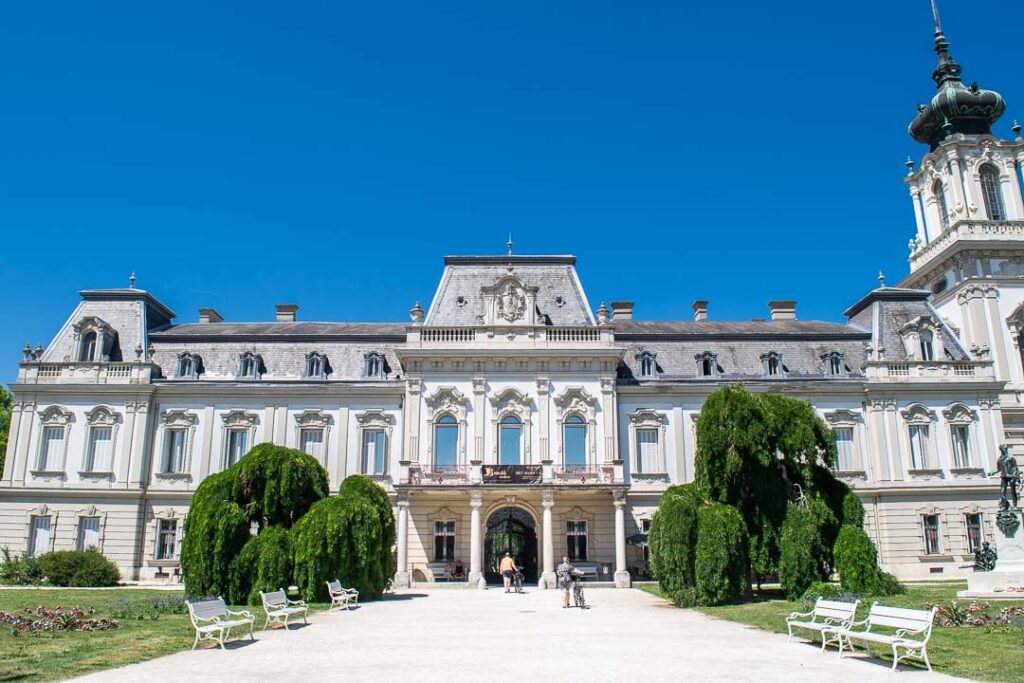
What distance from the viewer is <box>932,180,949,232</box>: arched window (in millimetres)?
41719

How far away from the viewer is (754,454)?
22094 millimetres

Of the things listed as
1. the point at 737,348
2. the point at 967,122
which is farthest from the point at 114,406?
the point at 967,122

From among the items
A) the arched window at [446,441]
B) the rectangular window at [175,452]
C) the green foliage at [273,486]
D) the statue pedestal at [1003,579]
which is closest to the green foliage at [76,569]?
the rectangular window at [175,452]

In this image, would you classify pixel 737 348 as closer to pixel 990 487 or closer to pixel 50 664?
pixel 990 487

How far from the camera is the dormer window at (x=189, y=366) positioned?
35.6 meters

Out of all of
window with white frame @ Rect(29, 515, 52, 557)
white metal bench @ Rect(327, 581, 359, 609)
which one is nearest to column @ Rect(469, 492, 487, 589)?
white metal bench @ Rect(327, 581, 359, 609)

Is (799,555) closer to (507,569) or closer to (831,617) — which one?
(831,617)

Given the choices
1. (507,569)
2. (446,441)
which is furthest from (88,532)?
(507,569)

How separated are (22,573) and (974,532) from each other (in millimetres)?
38362

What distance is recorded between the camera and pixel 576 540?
3203 cm

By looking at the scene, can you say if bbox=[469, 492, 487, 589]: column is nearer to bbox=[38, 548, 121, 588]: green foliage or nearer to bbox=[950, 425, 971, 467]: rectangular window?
bbox=[38, 548, 121, 588]: green foliage

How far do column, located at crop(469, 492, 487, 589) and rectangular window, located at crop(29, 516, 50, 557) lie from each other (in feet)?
60.2

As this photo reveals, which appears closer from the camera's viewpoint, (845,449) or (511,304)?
(511,304)

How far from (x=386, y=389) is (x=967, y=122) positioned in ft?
113
